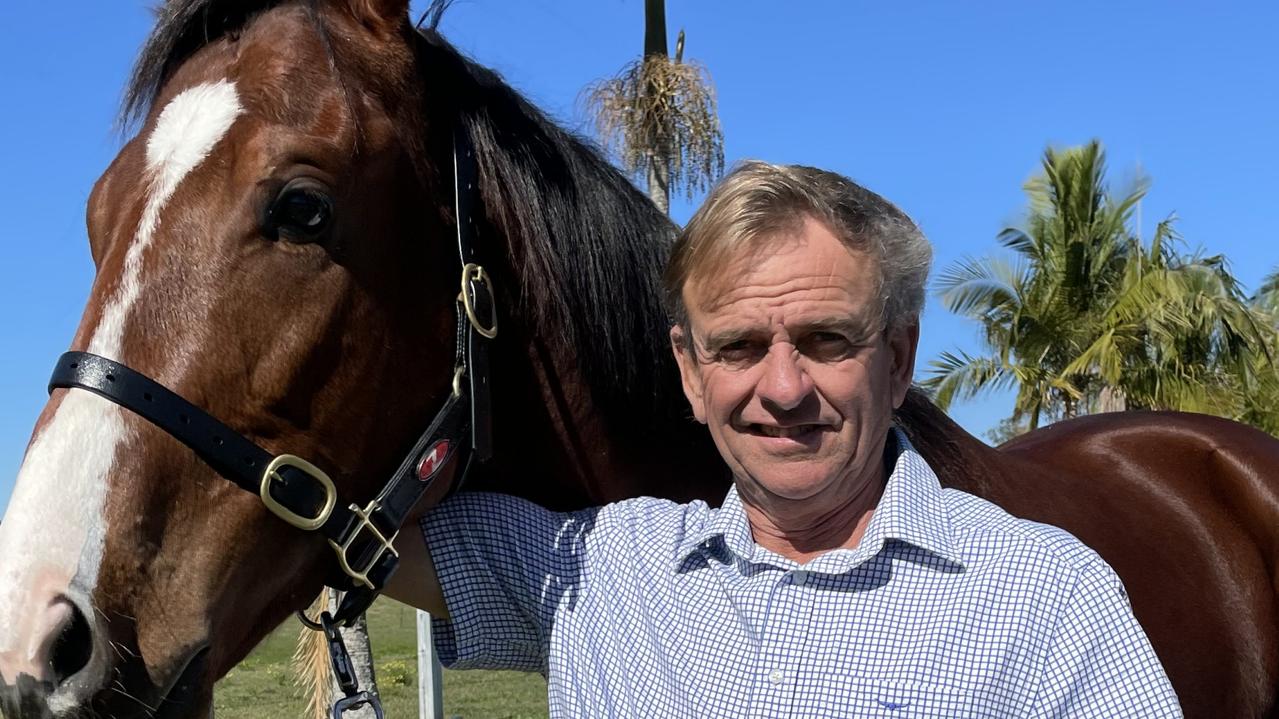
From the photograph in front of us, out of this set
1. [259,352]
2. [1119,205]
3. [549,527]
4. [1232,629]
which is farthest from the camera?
[1119,205]

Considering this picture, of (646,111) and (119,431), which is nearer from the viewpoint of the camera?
(119,431)

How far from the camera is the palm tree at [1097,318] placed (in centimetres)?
1413

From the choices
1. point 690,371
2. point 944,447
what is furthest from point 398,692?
point 690,371

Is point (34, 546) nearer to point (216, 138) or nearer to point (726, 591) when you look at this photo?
point (216, 138)

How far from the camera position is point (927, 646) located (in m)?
1.56

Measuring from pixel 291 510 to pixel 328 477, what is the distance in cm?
9

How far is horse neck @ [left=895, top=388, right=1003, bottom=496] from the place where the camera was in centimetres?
258

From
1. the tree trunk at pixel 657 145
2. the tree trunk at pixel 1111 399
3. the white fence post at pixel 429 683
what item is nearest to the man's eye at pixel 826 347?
the white fence post at pixel 429 683

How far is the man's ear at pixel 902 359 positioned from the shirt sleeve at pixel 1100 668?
1.48 ft

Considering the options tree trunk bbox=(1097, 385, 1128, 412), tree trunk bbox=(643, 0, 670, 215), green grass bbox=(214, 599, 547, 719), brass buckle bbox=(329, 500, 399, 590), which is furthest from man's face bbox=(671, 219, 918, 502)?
tree trunk bbox=(1097, 385, 1128, 412)

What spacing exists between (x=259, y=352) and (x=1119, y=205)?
1678 cm

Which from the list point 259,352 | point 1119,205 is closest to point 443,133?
point 259,352

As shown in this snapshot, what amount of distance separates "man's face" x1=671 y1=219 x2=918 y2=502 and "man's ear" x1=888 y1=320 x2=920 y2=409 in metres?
0.04

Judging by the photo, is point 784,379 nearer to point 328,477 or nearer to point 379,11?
point 328,477
